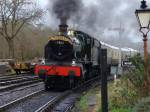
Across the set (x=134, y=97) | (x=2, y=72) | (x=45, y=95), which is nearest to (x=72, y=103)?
(x=45, y=95)

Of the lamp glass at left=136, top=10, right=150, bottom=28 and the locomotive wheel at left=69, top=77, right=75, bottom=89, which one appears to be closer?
the lamp glass at left=136, top=10, right=150, bottom=28

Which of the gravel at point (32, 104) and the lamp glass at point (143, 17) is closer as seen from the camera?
the lamp glass at point (143, 17)

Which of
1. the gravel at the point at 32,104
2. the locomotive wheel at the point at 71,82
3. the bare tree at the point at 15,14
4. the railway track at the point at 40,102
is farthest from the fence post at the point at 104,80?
the bare tree at the point at 15,14

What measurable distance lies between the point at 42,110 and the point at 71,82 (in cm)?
995

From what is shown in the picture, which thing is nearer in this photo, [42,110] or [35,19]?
[42,110]

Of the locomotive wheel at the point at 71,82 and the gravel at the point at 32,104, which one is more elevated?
the locomotive wheel at the point at 71,82

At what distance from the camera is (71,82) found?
2706 cm

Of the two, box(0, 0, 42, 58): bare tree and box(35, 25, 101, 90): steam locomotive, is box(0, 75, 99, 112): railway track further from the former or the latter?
box(0, 0, 42, 58): bare tree

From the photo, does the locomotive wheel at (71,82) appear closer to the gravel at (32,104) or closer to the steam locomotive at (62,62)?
the steam locomotive at (62,62)

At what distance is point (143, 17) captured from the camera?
13641 millimetres

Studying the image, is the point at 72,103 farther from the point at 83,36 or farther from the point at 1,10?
the point at 1,10

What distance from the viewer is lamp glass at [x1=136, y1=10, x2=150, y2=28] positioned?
1352cm

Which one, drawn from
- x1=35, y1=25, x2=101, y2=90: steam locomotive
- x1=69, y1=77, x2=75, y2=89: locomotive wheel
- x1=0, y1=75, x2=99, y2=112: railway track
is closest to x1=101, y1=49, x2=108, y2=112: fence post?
x1=0, y1=75, x2=99, y2=112: railway track

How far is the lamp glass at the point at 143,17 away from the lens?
532 inches
